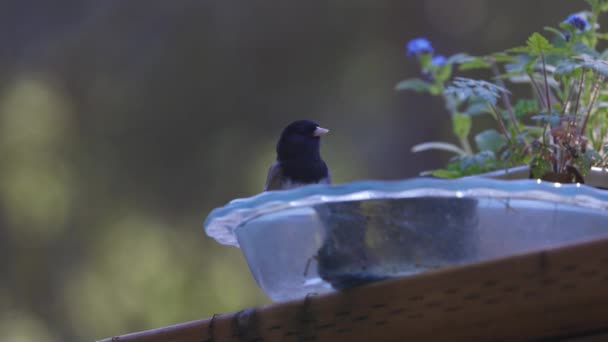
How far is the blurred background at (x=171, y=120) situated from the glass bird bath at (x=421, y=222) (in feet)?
8.65

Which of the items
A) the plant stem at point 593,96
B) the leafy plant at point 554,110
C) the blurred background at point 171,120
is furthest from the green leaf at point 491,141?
the blurred background at point 171,120

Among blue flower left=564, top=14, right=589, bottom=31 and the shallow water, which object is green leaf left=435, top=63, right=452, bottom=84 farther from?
the shallow water

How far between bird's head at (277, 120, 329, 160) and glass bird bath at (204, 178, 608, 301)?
0.47 m

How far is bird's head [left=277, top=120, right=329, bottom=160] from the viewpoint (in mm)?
996

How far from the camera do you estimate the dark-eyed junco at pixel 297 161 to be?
978mm

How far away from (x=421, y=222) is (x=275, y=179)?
503 millimetres

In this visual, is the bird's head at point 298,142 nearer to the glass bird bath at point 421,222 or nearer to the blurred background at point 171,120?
the glass bird bath at point 421,222

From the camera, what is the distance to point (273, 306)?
54 cm

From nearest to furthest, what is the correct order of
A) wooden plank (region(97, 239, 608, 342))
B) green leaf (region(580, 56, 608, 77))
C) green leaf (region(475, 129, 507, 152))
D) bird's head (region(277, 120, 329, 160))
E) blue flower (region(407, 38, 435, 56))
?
wooden plank (region(97, 239, 608, 342)) < green leaf (region(580, 56, 608, 77)) < bird's head (region(277, 120, 329, 160)) < green leaf (region(475, 129, 507, 152)) < blue flower (region(407, 38, 435, 56))

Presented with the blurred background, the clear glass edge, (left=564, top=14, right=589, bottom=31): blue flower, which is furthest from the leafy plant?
the blurred background

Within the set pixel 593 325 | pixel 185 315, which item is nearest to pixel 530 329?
pixel 593 325

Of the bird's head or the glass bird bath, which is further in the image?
the bird's head

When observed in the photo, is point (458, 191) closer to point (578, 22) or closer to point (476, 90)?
point (476, 90)

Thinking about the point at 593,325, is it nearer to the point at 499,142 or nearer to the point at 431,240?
the point at 431,240
